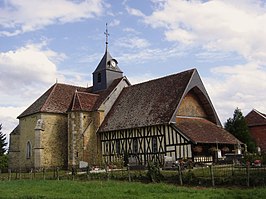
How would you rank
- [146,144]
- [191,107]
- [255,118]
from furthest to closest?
[255,118], [191,107], [146,144]

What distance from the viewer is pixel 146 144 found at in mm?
30750

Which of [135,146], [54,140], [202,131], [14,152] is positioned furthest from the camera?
[14,152]

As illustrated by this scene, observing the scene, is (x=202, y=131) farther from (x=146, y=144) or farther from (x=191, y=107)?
(x=146, y=144)

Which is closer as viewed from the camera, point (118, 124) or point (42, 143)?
point (118, 124)

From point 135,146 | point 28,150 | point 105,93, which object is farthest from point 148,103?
point 28,150

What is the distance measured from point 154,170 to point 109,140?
1499 cm

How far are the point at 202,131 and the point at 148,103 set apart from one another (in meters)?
5.81

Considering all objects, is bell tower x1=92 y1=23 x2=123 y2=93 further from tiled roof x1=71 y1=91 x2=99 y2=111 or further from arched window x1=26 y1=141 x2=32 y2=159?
arched window x1=26 y1=141 x2=32 y2=159

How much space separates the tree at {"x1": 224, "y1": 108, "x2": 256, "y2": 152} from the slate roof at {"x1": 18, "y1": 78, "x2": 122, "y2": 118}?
41.2ft

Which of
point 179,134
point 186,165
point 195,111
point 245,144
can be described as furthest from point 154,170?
point 245,144

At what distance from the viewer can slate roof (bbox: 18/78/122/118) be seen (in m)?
35.7

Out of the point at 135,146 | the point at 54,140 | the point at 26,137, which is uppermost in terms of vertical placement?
the point at 26,137

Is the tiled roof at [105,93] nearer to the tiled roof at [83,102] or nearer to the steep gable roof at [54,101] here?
the tiled roof at [83,102]

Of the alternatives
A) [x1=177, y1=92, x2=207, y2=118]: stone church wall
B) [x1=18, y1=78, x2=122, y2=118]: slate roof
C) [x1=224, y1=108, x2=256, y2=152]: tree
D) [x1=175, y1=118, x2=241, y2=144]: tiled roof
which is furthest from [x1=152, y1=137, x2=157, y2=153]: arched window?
[x1=224, y1=108, x2=256, y2=152]: tree
